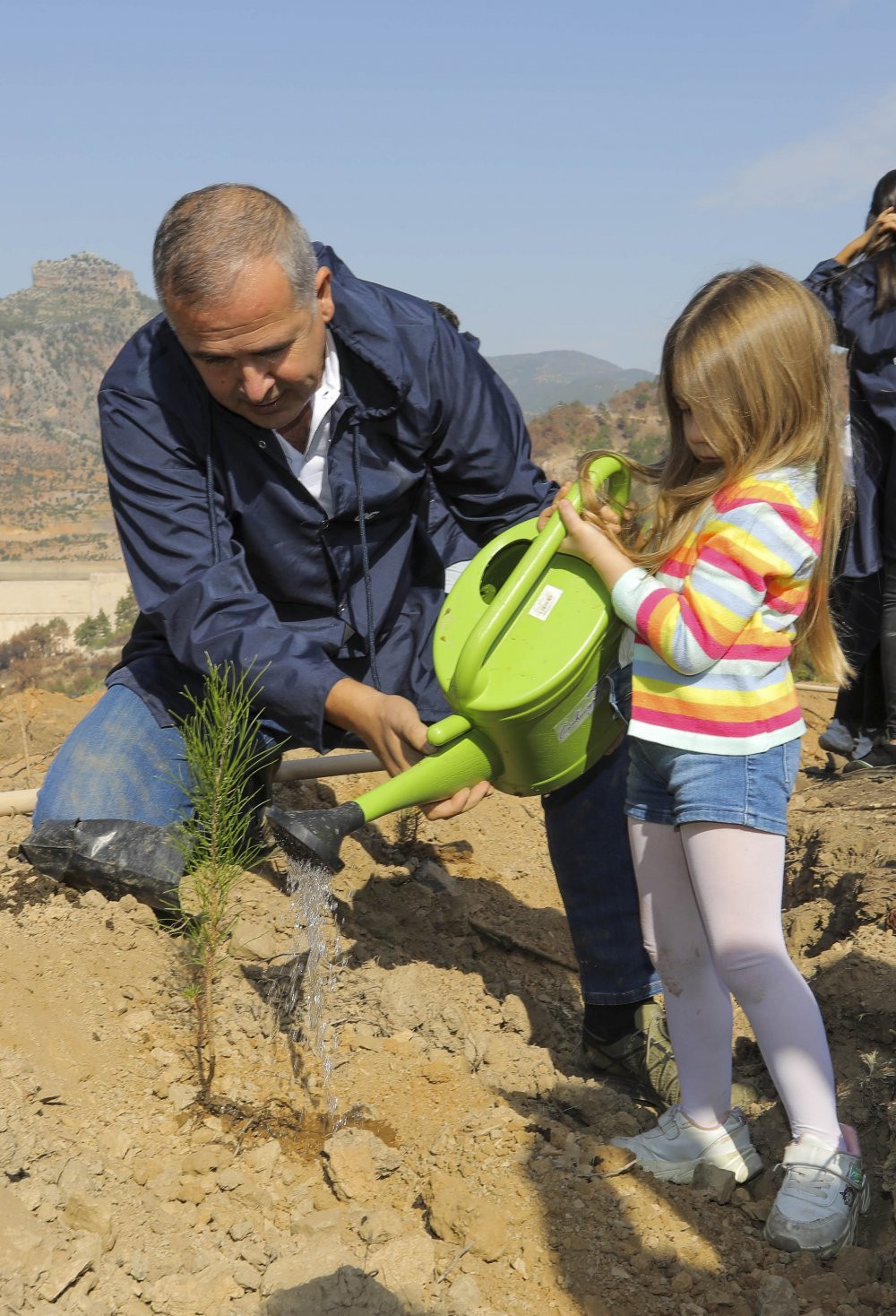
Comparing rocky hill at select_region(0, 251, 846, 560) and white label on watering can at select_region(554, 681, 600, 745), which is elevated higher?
white label on watering can at select_region(554, 681, 600, 745)

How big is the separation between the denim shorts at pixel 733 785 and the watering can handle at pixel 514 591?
358mm

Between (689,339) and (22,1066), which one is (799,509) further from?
(22,1066)

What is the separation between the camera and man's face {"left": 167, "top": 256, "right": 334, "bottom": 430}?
2486 mm

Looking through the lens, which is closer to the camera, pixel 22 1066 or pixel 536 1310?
pixel 536 1310

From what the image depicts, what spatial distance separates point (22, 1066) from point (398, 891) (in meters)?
1.49

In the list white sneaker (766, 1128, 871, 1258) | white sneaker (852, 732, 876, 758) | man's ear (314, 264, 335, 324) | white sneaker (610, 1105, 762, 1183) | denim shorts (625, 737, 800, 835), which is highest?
man's ear (314, 264, 335, 324)

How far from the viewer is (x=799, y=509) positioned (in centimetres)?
200

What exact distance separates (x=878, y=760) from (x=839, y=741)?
22cm

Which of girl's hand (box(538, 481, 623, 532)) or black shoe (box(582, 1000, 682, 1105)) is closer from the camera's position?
girl's hand (box(538, 481, 623, 532))

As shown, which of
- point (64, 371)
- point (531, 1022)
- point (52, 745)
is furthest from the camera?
point (64, 371)

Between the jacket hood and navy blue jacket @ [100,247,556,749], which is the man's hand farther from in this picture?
the jacket hood

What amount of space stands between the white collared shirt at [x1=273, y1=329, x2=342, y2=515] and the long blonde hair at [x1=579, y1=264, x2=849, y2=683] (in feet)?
3.55

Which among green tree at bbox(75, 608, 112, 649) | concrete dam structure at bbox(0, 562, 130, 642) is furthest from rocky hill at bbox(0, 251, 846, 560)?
concrete dam structure at bbox(0, 562, 130, 642)

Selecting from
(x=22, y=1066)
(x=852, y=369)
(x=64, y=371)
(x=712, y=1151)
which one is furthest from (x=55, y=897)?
(x=64, y=371)
